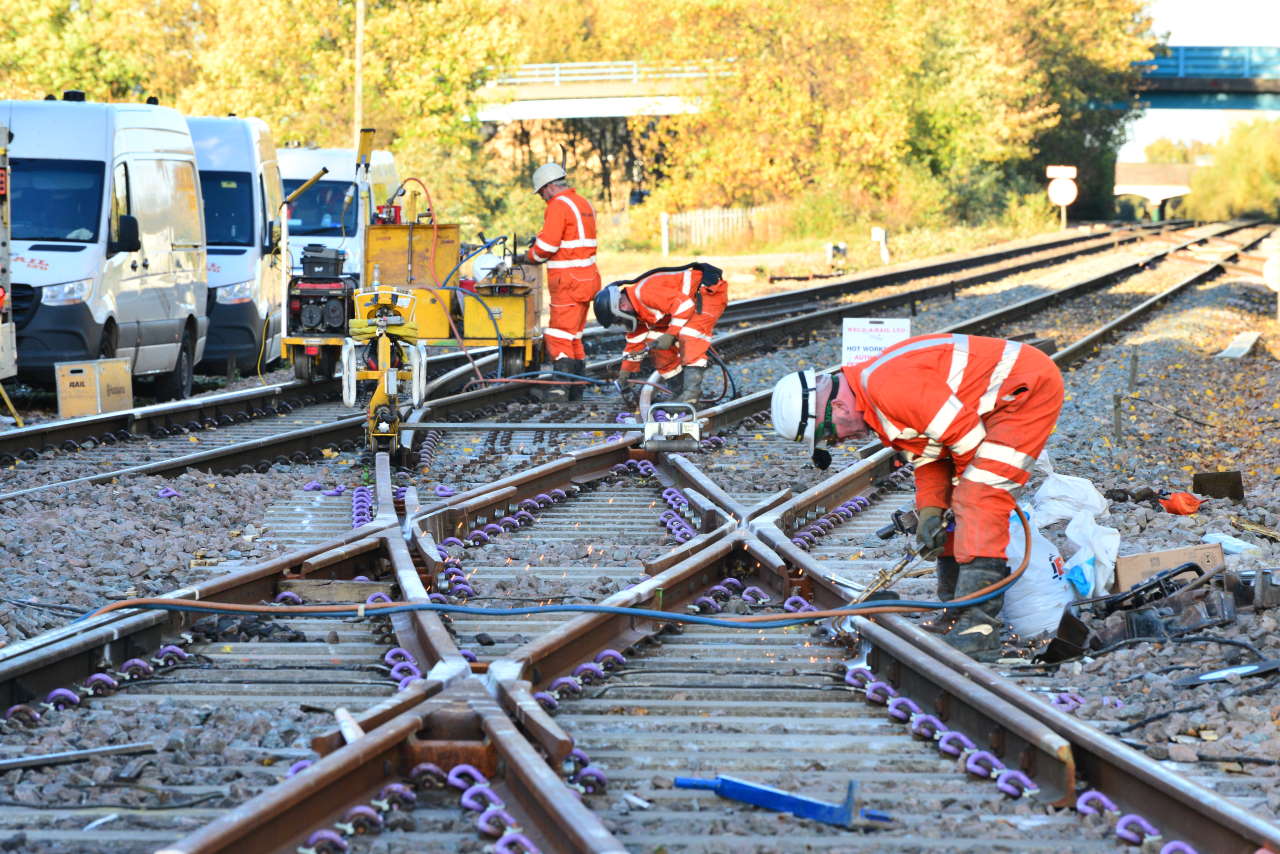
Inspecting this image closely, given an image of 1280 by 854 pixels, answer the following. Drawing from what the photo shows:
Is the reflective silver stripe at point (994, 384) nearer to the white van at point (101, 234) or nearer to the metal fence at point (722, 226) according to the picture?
the white van at point (101, 234)

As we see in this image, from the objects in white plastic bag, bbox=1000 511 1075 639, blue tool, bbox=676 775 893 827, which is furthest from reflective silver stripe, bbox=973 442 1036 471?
blue tool, bbox=676 775 893 827

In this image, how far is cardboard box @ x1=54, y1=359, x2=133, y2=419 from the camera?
13453 millimetres

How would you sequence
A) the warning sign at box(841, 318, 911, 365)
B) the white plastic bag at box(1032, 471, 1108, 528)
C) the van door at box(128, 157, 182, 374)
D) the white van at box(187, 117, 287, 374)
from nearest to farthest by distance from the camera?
the white plastic bag at box(1032, 471, 1108, 528), the warning sign at box(841, 318, 911, 365), the van door at box(128, 157, 182, 374), the white van at box(187, 117, 287, 374)

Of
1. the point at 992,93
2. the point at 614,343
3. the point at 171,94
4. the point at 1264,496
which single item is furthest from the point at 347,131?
the point at 1264,496

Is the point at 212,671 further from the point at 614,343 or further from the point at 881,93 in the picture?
the point at 881,93

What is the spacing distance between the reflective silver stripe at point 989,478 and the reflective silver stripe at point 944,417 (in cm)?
23

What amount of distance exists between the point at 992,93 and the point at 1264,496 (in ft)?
160

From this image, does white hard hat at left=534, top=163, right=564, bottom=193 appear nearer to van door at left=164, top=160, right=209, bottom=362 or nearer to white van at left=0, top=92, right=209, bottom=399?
white van at left=0, top=92, right=209, bottom=399

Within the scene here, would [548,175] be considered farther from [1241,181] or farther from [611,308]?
[1241,181]

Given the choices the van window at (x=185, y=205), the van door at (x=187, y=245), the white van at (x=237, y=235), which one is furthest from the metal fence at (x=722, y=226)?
the van window at (x=185, y=205)

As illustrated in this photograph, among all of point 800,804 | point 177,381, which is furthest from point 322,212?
point 800,804

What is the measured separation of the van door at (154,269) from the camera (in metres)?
15.1

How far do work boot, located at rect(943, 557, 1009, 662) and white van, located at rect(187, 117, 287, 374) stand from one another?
1273cm

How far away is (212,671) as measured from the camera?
5.69 meters
